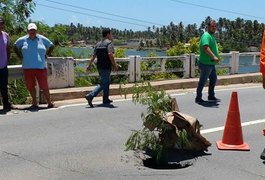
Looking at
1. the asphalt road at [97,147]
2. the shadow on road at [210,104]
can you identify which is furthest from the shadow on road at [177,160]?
the shadow on road at [210,104]

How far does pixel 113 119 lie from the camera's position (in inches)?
349

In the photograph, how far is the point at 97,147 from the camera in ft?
22.4

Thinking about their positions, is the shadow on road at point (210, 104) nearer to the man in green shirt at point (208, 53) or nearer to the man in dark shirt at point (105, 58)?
the man in green shirt at point (208, 53)

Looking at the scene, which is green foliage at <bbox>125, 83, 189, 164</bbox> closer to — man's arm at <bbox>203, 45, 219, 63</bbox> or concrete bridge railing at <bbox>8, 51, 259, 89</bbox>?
man's arm at <bbox>203, 45, 219, 63</bbox>

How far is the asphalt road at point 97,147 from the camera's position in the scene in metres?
5.69

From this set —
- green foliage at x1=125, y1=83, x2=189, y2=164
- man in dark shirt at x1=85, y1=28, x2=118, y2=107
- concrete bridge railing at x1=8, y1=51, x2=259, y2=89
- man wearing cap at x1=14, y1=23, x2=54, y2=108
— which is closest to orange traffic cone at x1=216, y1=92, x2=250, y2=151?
green foliage at x1=125, y1=83, x2=189, y2=164

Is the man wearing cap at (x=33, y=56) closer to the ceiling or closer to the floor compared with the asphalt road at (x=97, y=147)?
closer to the ceiling

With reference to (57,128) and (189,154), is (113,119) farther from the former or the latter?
(189,154)

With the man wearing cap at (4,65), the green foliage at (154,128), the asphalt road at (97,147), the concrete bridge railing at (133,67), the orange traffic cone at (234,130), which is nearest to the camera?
the asphalt road at (97,147)

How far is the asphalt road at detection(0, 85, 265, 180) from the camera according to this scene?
18.7ft

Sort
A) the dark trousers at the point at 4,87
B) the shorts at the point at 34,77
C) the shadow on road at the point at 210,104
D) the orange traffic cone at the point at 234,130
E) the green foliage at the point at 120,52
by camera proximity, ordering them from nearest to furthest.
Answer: the orange traffic cone at the point at 234,130 → the dark trousers at the point at 4,87 → the shorts at the point at 34,77 → the shadow on road at the point at 210,104 → the green foliage at the point at 120,52

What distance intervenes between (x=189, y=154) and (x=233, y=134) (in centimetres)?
76

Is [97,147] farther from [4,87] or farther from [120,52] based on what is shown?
[120,52]

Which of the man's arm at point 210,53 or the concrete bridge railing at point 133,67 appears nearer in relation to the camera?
the man's arm at point 210,53
